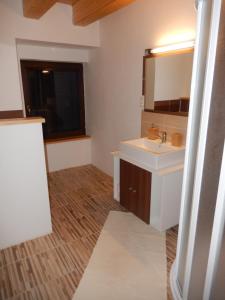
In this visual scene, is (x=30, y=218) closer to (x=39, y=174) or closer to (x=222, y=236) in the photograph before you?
(x=39, y=174)

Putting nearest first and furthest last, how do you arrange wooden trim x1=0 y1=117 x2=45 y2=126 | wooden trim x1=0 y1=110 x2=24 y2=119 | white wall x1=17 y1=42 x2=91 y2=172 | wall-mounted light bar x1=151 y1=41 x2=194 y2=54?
1. wooden trim x1=0 y1=117 x2=45 y2=126
2. wall-mounted light bar x1=151 y1=41 x2=194 y2=54
3. wooden trim x1=0 y1=110 x2=24 y2=119
4. white wall x1=17 y1=42 x2=91 y2=172

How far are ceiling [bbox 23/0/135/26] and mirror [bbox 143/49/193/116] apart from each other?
0.70 meters

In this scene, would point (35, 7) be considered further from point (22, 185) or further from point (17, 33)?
point (22, 185)

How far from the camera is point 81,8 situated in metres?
2.77

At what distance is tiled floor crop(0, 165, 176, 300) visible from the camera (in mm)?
1643

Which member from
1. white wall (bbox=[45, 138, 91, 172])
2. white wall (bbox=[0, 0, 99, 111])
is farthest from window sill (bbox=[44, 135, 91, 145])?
white wall (bbox=[0, 0, 99, 111])

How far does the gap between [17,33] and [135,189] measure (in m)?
2.44

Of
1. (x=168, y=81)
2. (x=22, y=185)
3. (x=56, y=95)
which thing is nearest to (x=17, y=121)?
(x=22, y=185)

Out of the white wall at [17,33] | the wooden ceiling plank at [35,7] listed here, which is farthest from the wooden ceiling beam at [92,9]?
the wooden ceiling plank at [35,7]

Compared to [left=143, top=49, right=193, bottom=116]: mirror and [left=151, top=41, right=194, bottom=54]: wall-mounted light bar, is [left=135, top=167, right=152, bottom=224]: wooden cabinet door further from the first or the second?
[left=151, top=41, right=194, bottom=54]: wall-mounted light bar

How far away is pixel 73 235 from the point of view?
2234 mm

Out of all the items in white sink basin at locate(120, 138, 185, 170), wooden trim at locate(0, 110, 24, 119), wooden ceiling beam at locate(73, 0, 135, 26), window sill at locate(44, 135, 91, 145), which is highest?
wooden ceiling beam at locate(73, 0, 135, 26)

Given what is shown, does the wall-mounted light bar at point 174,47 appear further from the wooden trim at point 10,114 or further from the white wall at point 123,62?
the wooden trim at point 10,114

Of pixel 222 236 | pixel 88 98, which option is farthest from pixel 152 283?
pixel 88 98
